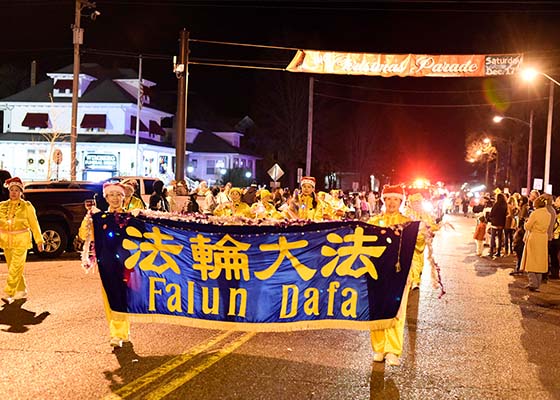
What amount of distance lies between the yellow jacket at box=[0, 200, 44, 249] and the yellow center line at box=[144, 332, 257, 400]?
382 centimetres

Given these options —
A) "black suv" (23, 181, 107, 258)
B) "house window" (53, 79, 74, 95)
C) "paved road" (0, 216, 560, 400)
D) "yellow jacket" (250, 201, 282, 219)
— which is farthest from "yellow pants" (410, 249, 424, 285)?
"house window" (53, 79, 74, 95)

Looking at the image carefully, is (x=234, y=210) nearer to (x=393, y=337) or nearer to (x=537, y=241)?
(x=537, y=241)

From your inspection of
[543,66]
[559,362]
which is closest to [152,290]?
[559,362]

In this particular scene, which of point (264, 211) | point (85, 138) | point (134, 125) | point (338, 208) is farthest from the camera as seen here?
point (134, 125)

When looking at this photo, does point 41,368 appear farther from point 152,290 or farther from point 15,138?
point 15,138

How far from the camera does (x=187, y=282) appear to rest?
6418 millimetres

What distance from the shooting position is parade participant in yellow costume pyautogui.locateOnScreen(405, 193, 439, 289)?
273 inches

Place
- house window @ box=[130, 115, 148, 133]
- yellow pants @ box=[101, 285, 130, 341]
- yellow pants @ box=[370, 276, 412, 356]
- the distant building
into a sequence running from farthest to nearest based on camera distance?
house window @ box=[130, 115, 148, 133] < the distant building < yellow pants @ box=[101, 285, 130, 341] < yellow pants @ box=[370, 276, 412, 356]

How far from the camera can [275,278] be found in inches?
248

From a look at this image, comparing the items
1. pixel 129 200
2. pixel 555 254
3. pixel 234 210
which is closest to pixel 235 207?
pixel 234 210

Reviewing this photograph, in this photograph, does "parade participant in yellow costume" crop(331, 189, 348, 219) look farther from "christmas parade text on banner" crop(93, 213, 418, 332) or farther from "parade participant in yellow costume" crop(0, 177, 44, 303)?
"christmas parade text on banner" crop(93, 213, 418, 332)

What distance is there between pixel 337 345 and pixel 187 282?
1939mm

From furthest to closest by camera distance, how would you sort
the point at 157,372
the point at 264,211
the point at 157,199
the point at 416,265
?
the point at 157,199 → the point at 264,211 → the point at 416,265 → the point at 157,372

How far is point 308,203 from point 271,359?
5347mm
